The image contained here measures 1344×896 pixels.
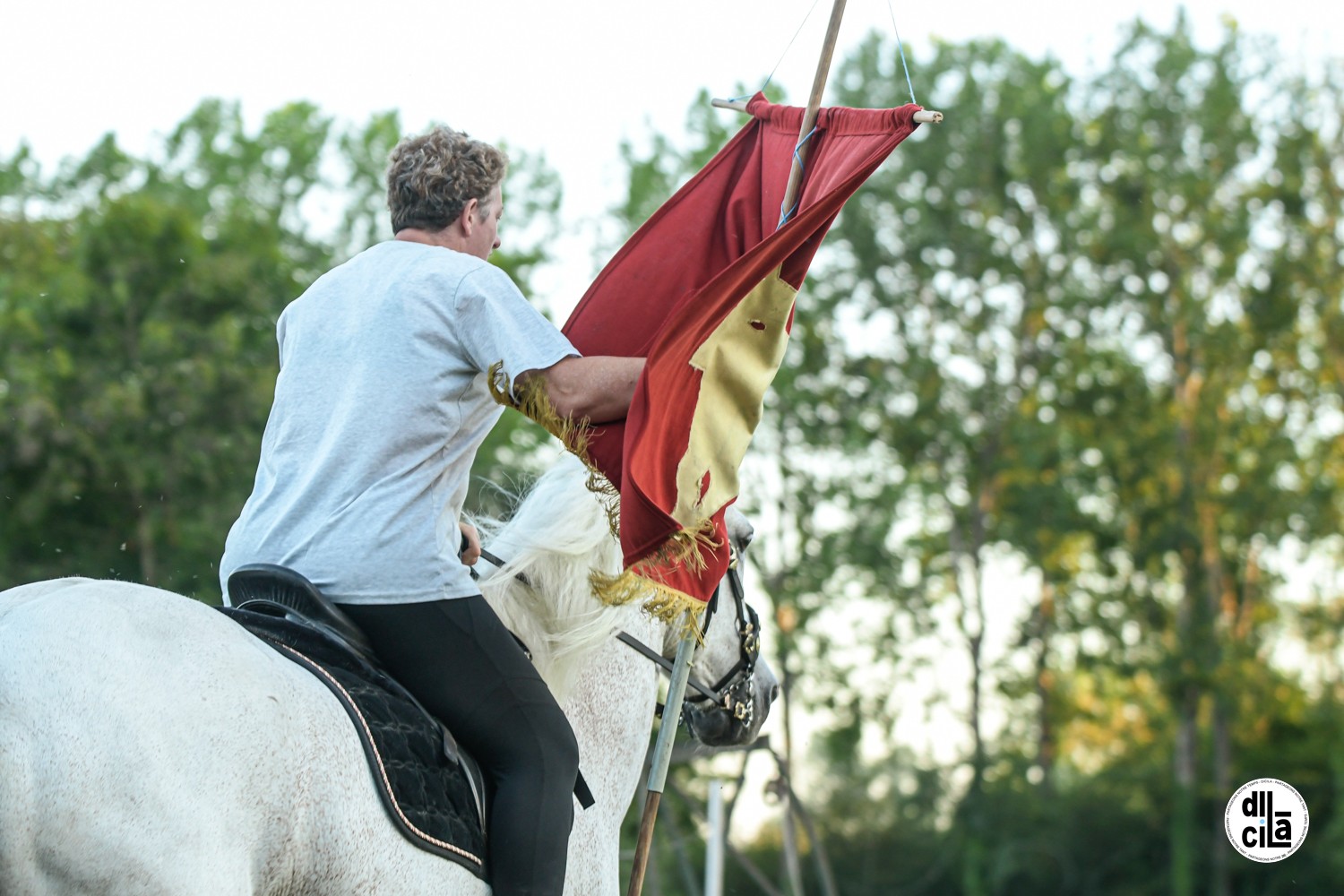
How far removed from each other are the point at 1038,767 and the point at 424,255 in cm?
2701

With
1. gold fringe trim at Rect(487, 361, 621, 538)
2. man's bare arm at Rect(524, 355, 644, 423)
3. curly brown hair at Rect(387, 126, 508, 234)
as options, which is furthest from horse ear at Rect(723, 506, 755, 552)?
curly brown hair at Rect(387, 126, 508, 234)

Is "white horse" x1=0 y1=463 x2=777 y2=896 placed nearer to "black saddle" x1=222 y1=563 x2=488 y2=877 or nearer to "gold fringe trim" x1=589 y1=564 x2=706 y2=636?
"black saddle" x1=222 y1=563 x2=488 y2=877

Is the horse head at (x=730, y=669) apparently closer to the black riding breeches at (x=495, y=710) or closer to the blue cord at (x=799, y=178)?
the blue cord at (x=799, y=178)

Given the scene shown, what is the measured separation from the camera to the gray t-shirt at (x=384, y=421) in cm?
288

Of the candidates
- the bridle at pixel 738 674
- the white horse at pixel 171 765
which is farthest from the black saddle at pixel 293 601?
the bridle at pixel 738 674

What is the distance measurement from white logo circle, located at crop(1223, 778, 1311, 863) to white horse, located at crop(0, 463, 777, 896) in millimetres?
3979

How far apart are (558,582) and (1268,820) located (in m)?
4.13

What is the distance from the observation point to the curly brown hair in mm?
3129

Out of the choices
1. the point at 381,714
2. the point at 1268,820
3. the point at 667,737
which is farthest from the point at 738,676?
the point at 1268,820

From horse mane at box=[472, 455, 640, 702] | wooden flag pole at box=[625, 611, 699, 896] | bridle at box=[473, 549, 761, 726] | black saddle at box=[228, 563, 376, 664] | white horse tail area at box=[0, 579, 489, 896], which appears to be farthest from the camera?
bridle at box=[473, 549, 761, 726]

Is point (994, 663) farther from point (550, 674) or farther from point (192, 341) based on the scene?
point (550, 674)

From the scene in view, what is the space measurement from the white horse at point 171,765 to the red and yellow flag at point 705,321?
828mm

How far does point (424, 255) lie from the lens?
3.01 metres

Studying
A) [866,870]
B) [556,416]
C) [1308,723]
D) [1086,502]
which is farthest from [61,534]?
[1308,723]
